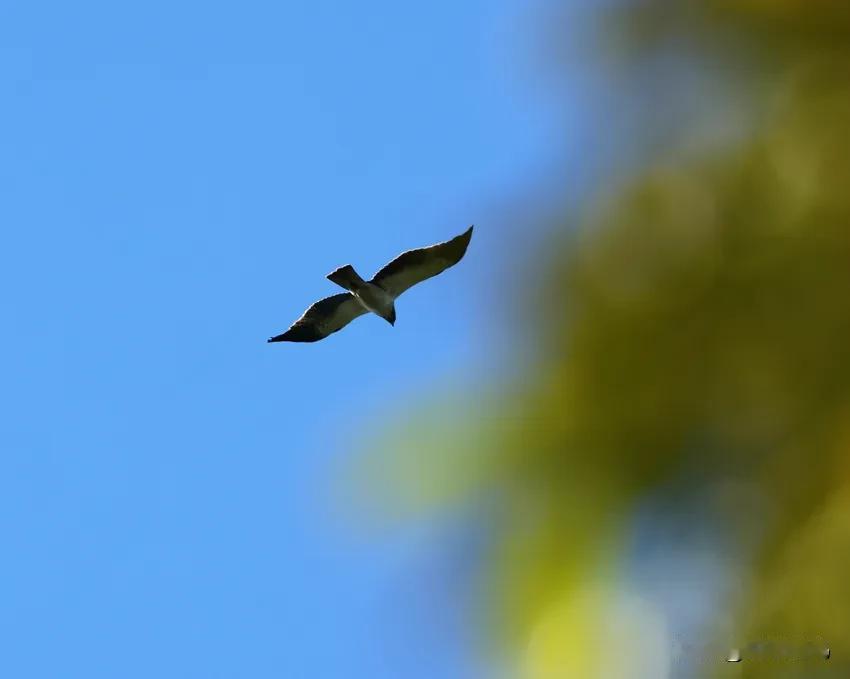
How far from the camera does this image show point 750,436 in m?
7.07

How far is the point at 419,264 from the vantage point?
9383 millimetres

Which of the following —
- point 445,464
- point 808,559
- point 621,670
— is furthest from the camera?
point 445,464

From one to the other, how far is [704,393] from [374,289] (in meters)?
2.71

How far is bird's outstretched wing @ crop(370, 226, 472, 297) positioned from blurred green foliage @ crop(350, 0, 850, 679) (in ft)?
4.26

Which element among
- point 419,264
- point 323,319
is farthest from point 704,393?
point 323,319

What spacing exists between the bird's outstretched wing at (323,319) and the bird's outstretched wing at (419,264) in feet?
0.91

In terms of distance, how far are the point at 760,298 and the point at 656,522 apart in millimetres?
1125

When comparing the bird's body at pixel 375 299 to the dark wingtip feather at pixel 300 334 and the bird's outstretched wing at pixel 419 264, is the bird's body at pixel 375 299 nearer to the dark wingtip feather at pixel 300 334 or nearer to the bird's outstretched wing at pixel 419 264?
the bird's outstretched wing at pixel 419 264

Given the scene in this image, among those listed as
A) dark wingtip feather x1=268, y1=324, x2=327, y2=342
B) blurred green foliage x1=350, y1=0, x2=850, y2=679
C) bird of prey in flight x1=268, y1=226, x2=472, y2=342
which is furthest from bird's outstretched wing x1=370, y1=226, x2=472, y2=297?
blurred green foliage x1=350, y1=0, x2=850, y2=679

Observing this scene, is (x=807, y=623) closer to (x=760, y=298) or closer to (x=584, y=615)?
(x=584, y=615)

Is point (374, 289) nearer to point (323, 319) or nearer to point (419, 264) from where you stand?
point (419, 264)

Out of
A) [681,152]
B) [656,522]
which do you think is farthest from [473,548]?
[681,152]

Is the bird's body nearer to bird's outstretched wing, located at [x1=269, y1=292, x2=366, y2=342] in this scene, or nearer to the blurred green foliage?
bird's outstretched wing, located at [x1=269, y1=292, x2=366, y2=342]

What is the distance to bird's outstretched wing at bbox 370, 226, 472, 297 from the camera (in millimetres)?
9203
